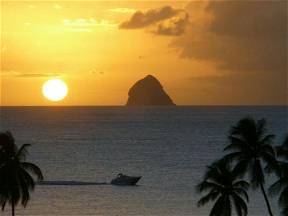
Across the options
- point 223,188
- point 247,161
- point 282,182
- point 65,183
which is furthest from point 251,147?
point 65,183

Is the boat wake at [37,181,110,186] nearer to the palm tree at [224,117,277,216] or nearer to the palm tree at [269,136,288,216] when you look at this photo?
the palm tree at [224,117,277,216]

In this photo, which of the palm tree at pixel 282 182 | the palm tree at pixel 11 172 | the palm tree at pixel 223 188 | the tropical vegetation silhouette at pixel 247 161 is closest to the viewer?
the palm tree at pixel 282 182

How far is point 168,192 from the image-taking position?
11606 centimetres

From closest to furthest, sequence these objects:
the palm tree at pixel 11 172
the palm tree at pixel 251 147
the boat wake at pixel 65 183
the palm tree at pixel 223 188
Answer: the palm tree at pixel 223 188 < the palm tree at pixel 11 172 < the palm tree at pixel 251 147 < the boat wake at pixel 65 183

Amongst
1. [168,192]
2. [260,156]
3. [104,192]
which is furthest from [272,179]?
[260,156]

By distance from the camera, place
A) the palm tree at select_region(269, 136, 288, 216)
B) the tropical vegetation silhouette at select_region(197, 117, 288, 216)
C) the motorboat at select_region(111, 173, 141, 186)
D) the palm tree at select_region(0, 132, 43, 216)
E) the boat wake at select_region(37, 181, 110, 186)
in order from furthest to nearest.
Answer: the boat wake at select_region(37, 181, 110, 186), the motorboat at select_region(111, 173, 141, 186), the tropical vegetation silhouette at select_region(197, 117, 288, 216), the palm tree at select_region(0, 132, 43, 216), the palm tree at select_region(269, 136, 288, 216)

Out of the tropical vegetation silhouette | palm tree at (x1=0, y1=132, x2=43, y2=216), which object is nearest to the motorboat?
the tropical vegetation silhouette

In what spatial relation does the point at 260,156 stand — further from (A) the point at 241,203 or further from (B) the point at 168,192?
(B) the point at 168,192

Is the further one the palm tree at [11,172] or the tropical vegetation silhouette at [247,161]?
the tropical vegetation silhouette at [247,161]

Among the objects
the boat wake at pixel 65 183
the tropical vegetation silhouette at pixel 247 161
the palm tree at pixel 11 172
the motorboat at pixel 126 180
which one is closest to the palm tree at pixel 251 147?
the tropical vegetation silhouette at pixel 247 161

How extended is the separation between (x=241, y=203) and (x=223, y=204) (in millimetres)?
1606

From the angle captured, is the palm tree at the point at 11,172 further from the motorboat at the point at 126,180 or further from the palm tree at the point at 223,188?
the motorboat at the point at 126,180

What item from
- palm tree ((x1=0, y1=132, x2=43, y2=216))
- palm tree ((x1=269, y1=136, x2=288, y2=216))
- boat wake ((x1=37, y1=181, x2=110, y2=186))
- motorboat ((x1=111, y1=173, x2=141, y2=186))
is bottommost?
palm tree ((x1=269, y1=136, x2=288, y2=216))

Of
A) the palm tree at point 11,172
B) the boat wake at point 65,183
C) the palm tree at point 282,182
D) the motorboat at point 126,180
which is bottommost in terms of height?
the palm tree at point 282,182
